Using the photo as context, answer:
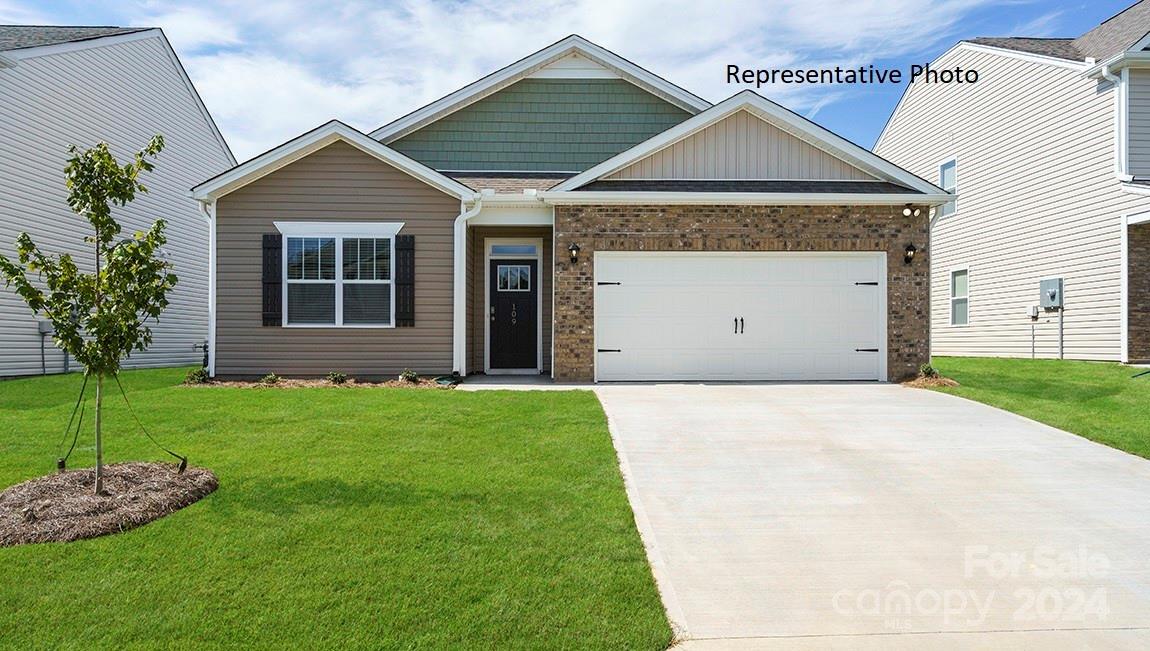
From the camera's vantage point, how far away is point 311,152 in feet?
35.7

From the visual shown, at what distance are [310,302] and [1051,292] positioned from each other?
47.5 ft

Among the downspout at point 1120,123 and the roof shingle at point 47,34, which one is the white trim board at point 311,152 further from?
the downspout at point 1120,123

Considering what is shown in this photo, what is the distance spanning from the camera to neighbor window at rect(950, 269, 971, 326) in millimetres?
17172

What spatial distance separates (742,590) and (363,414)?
16.8ft

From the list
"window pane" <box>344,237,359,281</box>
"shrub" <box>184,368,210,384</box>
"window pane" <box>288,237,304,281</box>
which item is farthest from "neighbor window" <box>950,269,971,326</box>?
"shrub" <box>184,368,210,384</box>

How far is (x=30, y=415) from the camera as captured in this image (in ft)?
25.6

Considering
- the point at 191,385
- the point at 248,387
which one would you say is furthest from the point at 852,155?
the point at 191,385

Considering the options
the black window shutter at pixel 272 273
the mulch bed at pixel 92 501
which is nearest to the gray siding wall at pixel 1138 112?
the black window shutter at pixel 272 273

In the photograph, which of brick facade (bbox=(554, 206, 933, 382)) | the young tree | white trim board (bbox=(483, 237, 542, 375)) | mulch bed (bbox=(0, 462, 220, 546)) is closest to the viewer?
mulch bed (bbox=(0, 462, 220, 546))

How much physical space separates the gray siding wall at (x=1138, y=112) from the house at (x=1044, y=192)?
2cm

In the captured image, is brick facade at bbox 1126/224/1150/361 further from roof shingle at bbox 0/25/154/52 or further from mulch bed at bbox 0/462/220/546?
roof shingle at bbox 0/25/154/52

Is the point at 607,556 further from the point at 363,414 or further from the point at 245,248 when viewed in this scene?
the point at 245,248

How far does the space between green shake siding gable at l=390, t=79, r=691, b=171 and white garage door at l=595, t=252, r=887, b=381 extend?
11.8 ft

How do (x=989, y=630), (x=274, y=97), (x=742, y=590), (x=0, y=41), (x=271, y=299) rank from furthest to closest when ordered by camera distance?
(x=274, y=97)
(x=0, y=41)
(x=271, y=299)
(x=742, y=590)
(x=989, y=630)
